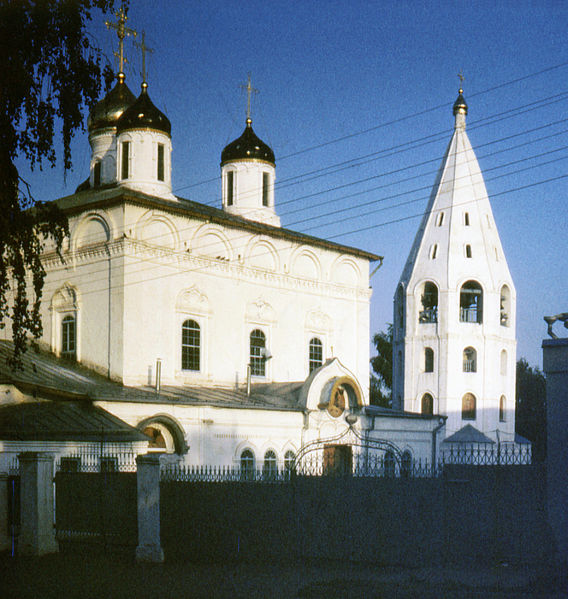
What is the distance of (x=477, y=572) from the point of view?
38.4 feet

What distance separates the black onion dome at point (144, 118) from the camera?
29.8 m

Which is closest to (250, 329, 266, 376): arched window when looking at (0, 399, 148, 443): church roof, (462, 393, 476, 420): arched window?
(0, 399, 148, 443): church roof

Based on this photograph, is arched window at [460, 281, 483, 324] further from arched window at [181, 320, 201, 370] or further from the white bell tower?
arched window at [181, 320, 201, 370]

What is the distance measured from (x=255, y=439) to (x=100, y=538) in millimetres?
11577

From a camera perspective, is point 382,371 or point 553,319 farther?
point 382,371

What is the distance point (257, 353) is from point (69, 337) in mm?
6141

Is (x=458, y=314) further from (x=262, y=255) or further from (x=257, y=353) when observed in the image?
(x=257, y=353)

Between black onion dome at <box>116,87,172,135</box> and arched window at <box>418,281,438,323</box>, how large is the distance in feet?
62.7

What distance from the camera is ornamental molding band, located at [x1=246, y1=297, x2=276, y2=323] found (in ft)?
98.3

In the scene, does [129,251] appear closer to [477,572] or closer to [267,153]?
[267,153]

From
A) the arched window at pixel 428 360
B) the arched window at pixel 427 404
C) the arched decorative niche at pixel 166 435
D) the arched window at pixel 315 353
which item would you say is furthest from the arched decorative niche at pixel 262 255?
the arched window at pixel 427 404

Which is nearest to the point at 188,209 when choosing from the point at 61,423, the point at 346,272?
the point at 346,272

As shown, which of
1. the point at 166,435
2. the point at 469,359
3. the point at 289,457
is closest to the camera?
the point at 166,435

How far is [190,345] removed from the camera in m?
28.2
